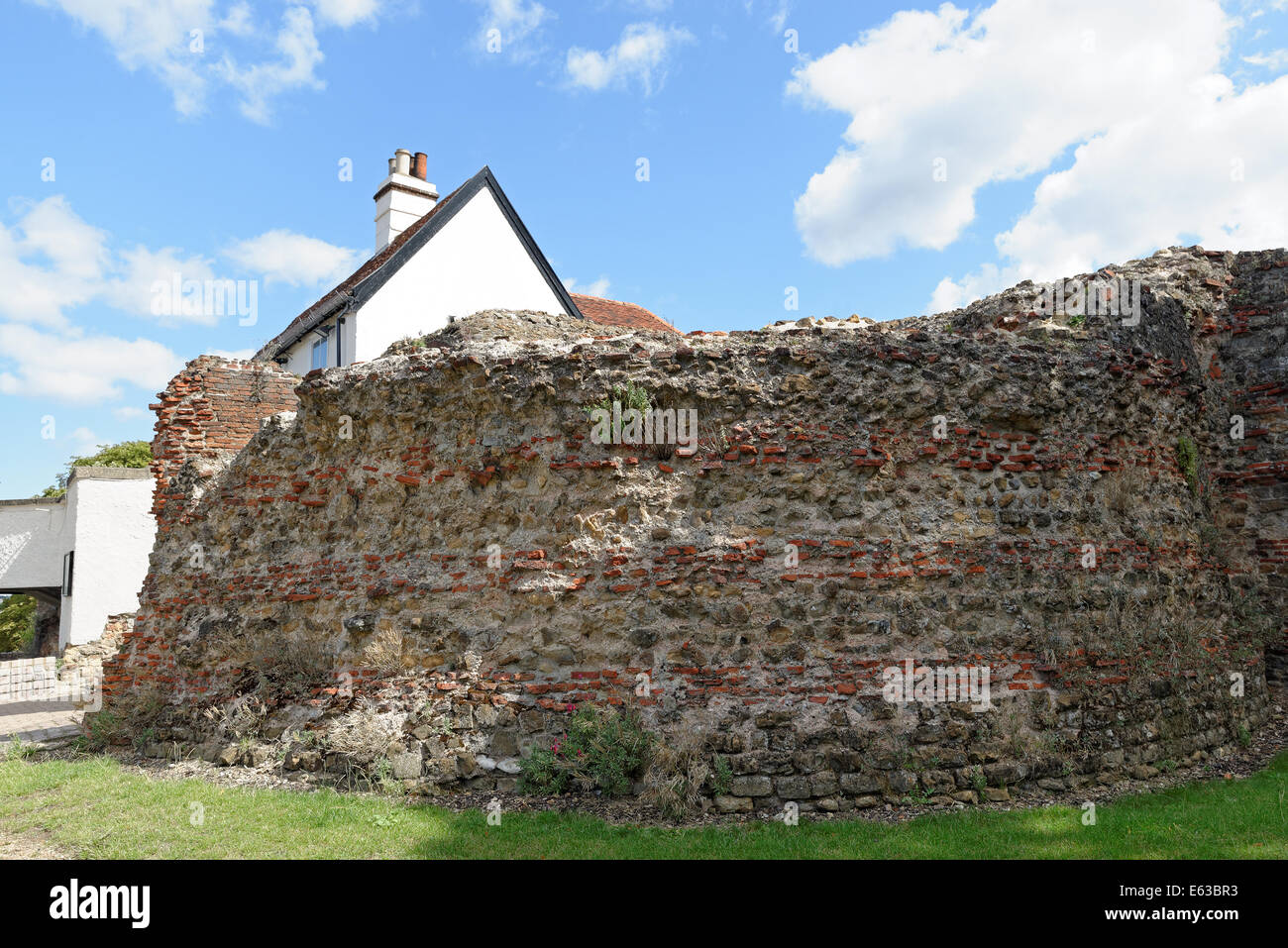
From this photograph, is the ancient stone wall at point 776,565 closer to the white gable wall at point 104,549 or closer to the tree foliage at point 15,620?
the white gable wall at point 104,549

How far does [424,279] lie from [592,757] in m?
15.6

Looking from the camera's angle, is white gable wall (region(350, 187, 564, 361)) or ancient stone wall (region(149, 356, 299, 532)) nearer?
ancient stone wall (region(149, 356, 299, 532))

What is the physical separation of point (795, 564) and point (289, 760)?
5.36 metres

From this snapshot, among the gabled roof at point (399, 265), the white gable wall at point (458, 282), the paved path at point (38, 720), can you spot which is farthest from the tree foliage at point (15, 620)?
the white gable wall at point (458, 282)

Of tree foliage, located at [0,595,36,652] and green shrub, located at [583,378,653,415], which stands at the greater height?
green shrub, located at [583,378,653,415]

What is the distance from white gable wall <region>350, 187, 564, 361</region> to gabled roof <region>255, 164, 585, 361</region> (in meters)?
0.15

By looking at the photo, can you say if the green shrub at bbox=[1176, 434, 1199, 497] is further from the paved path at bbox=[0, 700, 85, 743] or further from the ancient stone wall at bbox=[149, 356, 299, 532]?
the paved path at bbox=[0, 700, 85, 743]

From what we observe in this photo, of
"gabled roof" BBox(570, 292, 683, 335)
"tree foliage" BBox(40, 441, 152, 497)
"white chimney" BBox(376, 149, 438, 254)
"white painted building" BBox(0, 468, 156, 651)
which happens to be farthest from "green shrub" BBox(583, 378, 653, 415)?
"tree foliage" BBox(40, 441, 152, 497)

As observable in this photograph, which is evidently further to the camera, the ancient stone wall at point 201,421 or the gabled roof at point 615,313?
the gabled roof at point 615,313

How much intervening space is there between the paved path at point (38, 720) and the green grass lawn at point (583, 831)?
4264 millimetres

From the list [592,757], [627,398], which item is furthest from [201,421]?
[592,757]

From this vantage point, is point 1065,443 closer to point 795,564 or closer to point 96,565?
point 795,564

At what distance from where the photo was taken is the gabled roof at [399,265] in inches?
736

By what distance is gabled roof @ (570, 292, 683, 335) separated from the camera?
75.4 ft
